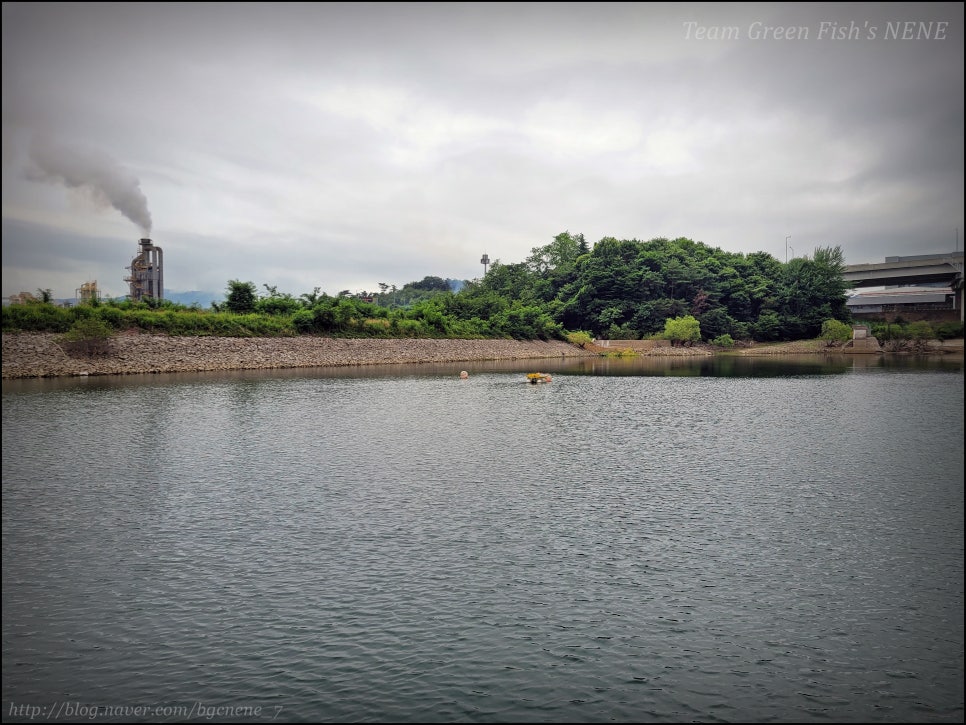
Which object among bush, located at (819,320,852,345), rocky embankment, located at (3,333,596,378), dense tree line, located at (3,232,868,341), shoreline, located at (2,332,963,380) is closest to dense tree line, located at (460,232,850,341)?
dense tree line, located at (3,232,868,341)

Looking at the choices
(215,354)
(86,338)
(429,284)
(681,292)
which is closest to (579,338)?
(681,292)

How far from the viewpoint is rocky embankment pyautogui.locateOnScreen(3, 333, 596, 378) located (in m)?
42.0

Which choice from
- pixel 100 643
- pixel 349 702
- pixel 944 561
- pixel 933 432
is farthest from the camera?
pixel 933 432

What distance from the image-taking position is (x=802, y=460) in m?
18.0

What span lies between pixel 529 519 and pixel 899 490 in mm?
8890

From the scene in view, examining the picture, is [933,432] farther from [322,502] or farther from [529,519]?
[322,502]

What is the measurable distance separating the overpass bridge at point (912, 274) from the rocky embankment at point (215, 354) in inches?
2309

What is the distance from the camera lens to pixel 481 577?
9633mm

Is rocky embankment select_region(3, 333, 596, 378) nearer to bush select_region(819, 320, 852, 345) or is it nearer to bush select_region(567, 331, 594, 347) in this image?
bush select_region(567, 331, 594, 347)

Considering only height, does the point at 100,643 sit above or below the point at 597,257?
below

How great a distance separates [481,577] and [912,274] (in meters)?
103

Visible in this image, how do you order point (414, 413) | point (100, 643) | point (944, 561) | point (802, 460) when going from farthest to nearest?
point (414, 413)
point (802, 460)
point (944, 561)
point (100, 643)

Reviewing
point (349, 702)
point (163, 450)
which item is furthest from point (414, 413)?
point (349, 702)

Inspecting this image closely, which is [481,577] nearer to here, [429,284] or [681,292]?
[681,292]
